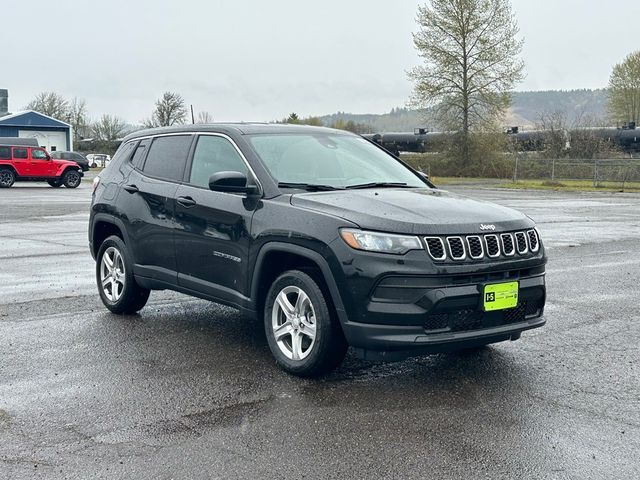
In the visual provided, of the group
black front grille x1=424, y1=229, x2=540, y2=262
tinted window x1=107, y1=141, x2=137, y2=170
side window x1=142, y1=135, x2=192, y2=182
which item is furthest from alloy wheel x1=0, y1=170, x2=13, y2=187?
black front grille x1=424, y1=229, x2=540, y2=262

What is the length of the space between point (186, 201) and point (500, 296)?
2696 millimetres

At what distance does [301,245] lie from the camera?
17.2 feet

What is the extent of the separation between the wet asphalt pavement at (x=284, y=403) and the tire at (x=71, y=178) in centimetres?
3060

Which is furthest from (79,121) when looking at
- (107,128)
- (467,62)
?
(467,62)

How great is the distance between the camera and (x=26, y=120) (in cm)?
6950

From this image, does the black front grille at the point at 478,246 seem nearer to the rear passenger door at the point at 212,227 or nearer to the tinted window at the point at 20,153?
the rear passenger door at the point at 212,227

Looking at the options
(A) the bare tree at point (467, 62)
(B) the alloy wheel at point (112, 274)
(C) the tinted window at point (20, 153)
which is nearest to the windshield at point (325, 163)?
(B) the alloy wheel at point (112, 274)

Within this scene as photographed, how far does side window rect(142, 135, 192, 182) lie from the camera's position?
6762 millimetres

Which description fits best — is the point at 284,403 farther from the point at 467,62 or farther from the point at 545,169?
the point at 467,62

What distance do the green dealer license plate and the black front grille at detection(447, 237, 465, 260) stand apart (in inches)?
10.7

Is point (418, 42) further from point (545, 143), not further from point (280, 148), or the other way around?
point (280, 148)

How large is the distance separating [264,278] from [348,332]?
952 millimetres

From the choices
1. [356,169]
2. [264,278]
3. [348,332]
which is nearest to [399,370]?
[348,332]

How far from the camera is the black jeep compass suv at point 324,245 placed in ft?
15.9
